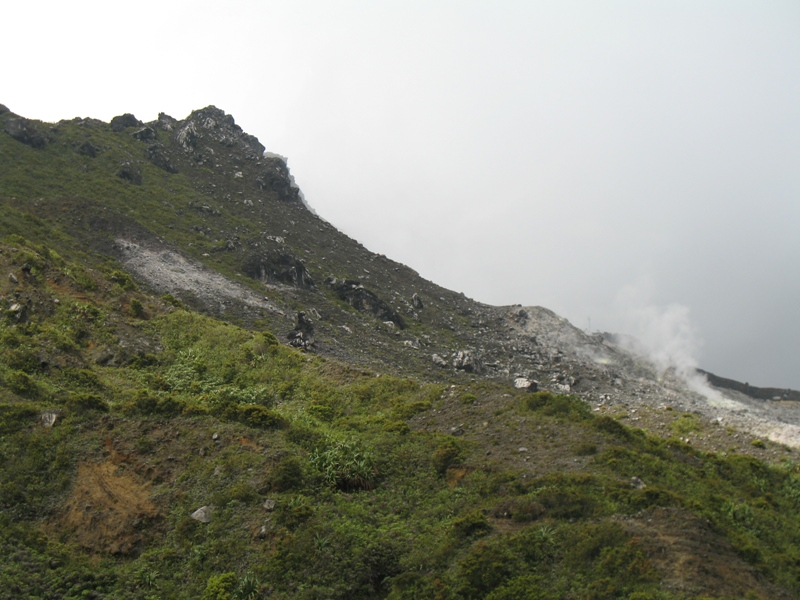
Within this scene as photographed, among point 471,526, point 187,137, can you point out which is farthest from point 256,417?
point 187,137

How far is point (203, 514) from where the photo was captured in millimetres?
19672

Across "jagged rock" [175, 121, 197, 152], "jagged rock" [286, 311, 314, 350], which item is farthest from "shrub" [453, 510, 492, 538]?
"jagged rock" [175, 121, 197, 152]

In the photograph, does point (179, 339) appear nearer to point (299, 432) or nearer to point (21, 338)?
point (21, 338)

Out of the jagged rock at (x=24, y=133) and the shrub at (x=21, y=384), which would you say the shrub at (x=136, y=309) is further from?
the jagged rock at (x=24, y=133)

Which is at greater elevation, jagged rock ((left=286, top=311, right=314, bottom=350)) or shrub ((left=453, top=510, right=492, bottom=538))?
jagged rock ((left=286, top=311, right=314, bottom=350))

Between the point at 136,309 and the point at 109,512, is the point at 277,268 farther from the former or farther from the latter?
the point at 109,512

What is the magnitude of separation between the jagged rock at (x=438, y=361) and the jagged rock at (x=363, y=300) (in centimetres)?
1112

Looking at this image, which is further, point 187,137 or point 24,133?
point 187,137

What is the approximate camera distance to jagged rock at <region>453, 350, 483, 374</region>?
61.2m

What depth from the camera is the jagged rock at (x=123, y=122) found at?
11331 centimetres

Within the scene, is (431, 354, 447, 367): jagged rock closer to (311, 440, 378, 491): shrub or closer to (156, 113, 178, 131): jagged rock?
(311, 440, 378, 491): shrub

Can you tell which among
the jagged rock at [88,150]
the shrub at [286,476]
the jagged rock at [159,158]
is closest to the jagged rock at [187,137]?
the jagged rock at [159,158]

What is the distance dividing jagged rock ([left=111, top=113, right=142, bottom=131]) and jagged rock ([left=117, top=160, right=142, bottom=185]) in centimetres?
2255

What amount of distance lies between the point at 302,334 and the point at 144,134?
77.2 metres
